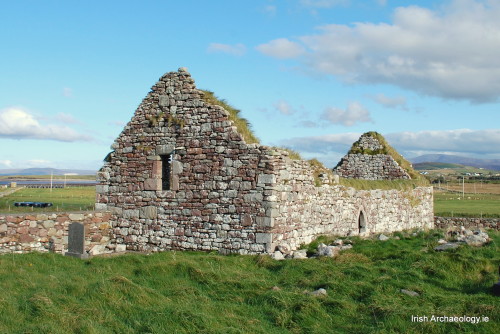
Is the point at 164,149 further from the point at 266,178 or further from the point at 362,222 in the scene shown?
the point at 362,222

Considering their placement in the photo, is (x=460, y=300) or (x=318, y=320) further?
(x=460, y=300)

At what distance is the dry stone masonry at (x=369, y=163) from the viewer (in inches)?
1011

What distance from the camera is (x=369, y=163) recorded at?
85.5 ft

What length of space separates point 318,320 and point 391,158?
62.6 ft

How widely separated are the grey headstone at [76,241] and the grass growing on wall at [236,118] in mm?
5461

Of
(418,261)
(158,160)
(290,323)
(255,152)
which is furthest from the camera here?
(158,160)

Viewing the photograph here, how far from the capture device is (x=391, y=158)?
2580cm

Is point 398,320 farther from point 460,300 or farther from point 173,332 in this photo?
point 173,332

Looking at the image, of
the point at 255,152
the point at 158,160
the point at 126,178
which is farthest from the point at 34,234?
the point at 255,152

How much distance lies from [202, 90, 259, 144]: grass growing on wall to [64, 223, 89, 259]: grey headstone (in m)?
5.46

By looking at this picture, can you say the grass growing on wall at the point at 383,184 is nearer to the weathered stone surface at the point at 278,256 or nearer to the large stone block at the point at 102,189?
the weathered stone surface at the point at 278,256

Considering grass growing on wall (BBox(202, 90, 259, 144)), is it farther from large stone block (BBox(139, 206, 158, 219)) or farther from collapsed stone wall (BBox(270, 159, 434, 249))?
large stone block (BBox(139, 206, 158, 219))

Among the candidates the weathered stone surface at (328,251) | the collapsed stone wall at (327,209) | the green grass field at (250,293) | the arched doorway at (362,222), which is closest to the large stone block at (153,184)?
the green grass field at (250,293)

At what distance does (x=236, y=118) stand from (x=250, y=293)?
7.24m
